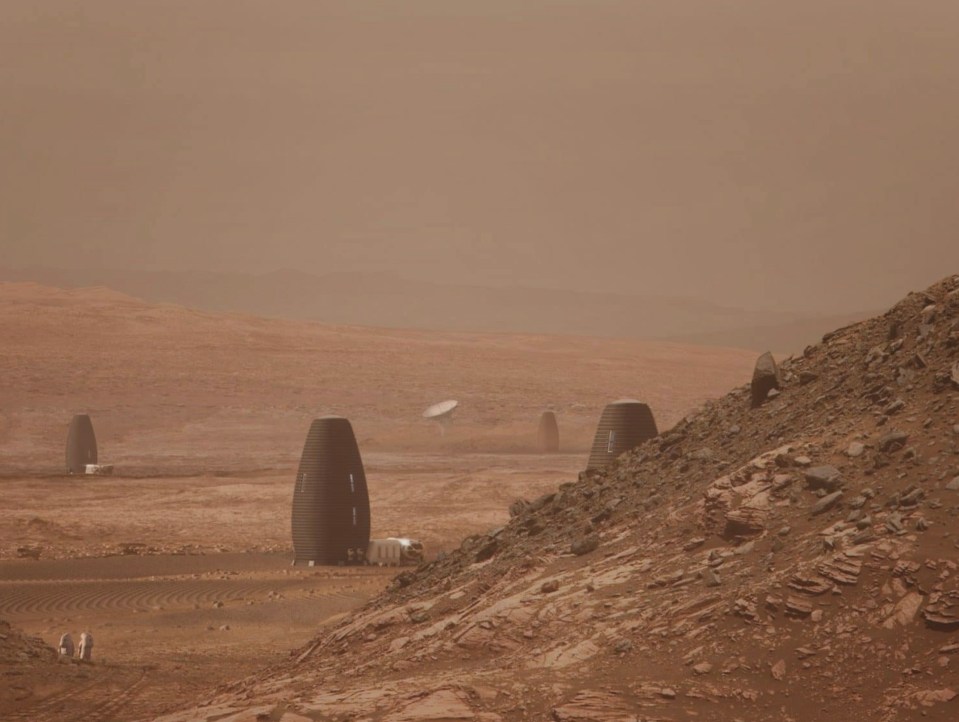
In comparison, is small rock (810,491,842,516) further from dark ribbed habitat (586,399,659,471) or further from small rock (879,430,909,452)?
dark ribbed habitat (586,399,659,471)

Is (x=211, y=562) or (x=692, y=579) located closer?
(x=692, y=579)

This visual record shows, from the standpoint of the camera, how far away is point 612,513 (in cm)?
1191

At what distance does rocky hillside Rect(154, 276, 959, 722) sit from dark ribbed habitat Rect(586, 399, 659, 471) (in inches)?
338

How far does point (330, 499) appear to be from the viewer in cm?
2522

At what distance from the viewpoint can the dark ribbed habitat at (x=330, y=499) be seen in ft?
78.8

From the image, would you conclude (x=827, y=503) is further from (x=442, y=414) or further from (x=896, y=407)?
(x=442, y=414)

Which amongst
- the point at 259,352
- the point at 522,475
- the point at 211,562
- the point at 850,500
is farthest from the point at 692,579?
the point at 259,352

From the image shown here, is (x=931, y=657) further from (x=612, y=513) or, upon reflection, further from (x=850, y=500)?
(x=612, y=513)

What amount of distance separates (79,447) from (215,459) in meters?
10.6

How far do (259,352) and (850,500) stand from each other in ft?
238

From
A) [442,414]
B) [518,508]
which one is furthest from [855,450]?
[442,414]

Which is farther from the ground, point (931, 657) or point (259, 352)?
point (259, 352)

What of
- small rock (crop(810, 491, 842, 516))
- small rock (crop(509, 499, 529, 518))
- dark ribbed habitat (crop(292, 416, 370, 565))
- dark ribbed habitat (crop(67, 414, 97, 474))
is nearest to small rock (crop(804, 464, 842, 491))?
small rock (crop(810, 491, 842, 516))

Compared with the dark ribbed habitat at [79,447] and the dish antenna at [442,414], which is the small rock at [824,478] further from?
the dish antenna at [442,414]
